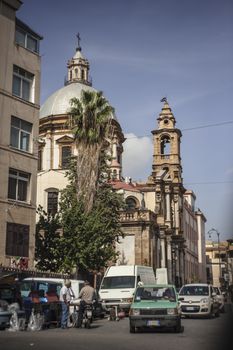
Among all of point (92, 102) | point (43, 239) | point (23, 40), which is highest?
point (23, 40)

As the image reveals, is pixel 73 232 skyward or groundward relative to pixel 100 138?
groundward

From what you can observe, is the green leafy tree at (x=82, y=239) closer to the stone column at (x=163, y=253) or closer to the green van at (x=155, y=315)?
the green van at (x=155, y=315)

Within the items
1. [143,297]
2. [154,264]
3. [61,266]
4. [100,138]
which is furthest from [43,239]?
[154,264]

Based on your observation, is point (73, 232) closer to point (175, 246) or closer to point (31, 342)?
point (31, 342)

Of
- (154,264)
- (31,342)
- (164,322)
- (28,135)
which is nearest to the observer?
(31,342)

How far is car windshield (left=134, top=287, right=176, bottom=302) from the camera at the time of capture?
17.5 meters

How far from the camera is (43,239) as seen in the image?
101 ft

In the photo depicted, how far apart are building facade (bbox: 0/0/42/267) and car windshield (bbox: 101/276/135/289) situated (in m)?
4.35

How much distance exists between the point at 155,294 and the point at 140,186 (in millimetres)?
48689

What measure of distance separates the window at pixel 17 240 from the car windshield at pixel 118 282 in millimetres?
4649

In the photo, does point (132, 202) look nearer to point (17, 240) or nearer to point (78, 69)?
point (78, 69)

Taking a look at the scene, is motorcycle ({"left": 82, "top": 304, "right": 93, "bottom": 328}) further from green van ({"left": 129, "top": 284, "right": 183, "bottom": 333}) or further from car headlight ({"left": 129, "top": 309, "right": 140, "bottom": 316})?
car headlight ({"left": 129, "top": 309, "right": 140, "bottom": 316})

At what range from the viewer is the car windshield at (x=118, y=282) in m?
26.1

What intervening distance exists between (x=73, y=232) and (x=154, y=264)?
23307 mm
